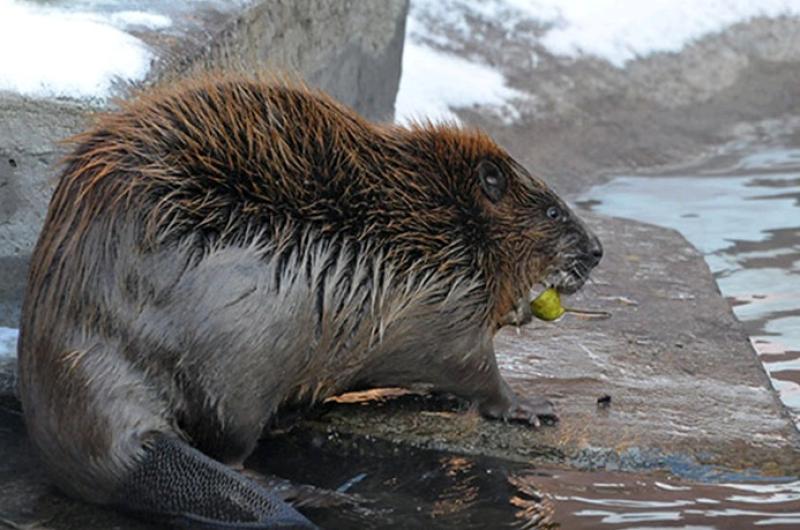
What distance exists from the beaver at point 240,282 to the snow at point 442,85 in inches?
139

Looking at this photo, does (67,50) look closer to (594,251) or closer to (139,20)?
(139,20)

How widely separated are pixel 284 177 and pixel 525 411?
3.11ft

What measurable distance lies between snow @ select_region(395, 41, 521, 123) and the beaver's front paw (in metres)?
3.60

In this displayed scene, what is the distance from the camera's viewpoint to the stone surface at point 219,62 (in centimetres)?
475

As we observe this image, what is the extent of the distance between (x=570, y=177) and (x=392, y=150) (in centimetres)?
378

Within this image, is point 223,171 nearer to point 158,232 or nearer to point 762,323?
point 158,232

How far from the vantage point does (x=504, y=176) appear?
186 inches

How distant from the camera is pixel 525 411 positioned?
4590mm

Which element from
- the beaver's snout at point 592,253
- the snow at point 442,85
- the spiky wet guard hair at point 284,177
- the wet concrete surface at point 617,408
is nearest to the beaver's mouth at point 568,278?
the beaver's snout at point 592,253

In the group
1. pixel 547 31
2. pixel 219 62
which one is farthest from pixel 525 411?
pixel 547 31

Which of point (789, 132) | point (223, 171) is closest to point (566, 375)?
point (223, 171)

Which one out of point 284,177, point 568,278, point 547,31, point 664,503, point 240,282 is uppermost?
point 547,31

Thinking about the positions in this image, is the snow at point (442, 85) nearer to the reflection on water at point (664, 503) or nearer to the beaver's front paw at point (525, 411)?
the beaver's front paw at point (525, 411)

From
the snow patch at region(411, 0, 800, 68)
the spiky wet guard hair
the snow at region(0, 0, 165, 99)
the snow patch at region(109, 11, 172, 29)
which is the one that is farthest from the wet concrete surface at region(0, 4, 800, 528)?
the snow patch at region(411, 0, 800, 68)
